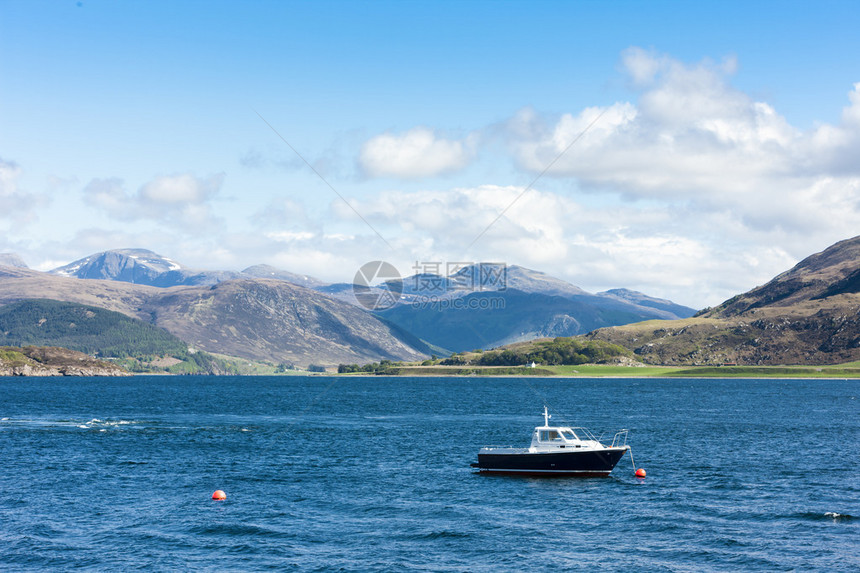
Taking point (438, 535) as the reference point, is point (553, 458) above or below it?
above

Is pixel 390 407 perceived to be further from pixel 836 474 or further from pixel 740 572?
pixel 740 572

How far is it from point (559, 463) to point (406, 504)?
2071 centimetres

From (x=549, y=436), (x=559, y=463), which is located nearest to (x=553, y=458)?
(x=559, y=463)

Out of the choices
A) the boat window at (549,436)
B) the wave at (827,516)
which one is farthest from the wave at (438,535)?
the wave at (827,516)

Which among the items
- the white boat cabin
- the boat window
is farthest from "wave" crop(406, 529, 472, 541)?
the boat window

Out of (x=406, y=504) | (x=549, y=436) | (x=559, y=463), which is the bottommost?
(x=406, y=504)

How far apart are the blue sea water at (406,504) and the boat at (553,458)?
5.20 ft

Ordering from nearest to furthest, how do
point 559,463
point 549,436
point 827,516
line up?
point 827,516 → point 559,463 → point 549,436

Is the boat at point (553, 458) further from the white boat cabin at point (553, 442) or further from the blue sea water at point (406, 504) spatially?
the blue sea water at point (406, 504)

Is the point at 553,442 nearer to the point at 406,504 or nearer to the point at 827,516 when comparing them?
the point at 406,504

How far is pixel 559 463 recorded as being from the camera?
270 feet

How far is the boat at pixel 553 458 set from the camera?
81938 mm

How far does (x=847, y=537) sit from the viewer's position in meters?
57.3

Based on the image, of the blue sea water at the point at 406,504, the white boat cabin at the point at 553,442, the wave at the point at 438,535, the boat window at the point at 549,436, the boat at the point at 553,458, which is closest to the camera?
the blue sea water at the point at 406,504
